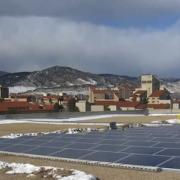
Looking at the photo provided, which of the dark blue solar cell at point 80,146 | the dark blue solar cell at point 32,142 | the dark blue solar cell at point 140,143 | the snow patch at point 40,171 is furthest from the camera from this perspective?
the dark blue solar cell at point 32,142

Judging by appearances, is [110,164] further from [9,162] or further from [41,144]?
[41,144]

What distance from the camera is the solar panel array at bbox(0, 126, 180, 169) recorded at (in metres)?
19.8

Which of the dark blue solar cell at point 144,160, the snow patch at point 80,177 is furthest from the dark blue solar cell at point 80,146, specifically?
the snow patch at point 80,177

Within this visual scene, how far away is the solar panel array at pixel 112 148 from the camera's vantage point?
781 inches

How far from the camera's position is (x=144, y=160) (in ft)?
64.4

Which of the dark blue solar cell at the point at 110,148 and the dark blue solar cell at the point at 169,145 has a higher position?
the dark blue solar cell at the point at 169,145

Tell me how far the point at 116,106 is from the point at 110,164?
356 feet

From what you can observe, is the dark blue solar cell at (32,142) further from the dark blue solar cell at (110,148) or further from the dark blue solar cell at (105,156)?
the dark blue solar cell at (105,156)

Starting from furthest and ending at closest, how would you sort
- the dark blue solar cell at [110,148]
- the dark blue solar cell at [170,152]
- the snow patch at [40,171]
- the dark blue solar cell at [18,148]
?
the dark blue solar cell at [18,148], the dark blue solar cell at [110,148], the dark blue solar cell at [170,152], the snow patch at [40,171]

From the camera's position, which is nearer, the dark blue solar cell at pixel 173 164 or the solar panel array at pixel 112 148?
the dark blue solar cell at pixel 173 164

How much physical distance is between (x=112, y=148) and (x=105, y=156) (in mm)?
1849

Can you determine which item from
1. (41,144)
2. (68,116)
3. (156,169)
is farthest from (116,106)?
(156,169)

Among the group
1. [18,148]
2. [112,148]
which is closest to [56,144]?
[18,148]

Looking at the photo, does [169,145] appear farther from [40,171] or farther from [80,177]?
[80,177]
